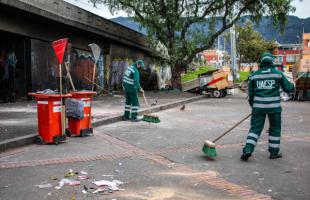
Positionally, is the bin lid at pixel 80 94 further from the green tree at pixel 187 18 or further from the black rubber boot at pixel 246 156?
the green tree at pixel 187 18

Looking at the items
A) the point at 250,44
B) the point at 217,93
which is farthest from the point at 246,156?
the point at 250,44

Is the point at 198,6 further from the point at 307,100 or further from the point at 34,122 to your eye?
the point at 34,122

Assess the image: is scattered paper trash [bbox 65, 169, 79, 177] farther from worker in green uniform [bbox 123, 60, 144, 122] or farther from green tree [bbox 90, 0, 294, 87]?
green tree [bbox 90, 0, 294, 87]

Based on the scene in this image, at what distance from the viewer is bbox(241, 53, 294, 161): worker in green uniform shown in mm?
7273

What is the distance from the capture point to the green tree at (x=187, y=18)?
26.5 m

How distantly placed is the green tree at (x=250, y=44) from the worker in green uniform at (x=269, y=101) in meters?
57.0

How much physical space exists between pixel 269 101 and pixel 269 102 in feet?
0.06

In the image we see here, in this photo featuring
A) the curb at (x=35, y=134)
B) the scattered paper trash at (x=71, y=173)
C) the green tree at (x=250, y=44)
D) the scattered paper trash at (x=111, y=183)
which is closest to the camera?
the scattered paper trash at (x=111, y=183)

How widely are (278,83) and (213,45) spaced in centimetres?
2157

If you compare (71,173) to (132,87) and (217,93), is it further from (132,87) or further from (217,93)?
(217,93)

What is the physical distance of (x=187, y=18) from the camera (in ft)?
89.5

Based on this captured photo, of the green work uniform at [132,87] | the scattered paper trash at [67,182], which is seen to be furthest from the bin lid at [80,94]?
the scattered paper trash at [67,182]

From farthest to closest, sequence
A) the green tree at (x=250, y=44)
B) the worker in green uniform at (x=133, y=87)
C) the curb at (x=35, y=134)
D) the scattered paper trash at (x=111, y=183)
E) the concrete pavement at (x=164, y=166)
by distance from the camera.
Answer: the green tree at (x=250, y=44) < the worker in green uniform at (x=133, y=87) < the curb at (x=35, y=134) < the scattered paper trash at (x=111, y=183) < the concrete pavement at (x=164, y=166)

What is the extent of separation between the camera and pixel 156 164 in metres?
7.00
